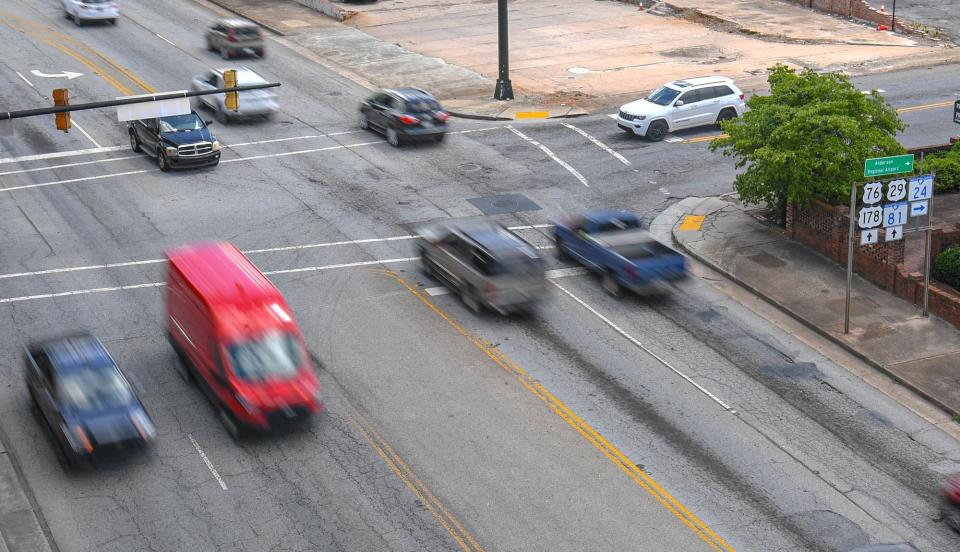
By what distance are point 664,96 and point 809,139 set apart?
12145 mm

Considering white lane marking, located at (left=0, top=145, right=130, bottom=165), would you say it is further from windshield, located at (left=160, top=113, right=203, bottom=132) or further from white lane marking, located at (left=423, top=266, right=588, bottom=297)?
white lane marking, located at (left=423, top=266, right=588, bottom=297)

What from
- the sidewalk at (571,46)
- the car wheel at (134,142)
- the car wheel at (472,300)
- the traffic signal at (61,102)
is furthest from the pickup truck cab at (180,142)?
the car wheel at (472,300)

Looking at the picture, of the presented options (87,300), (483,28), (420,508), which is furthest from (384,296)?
(483,28)

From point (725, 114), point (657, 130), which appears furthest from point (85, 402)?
point (725, 114)

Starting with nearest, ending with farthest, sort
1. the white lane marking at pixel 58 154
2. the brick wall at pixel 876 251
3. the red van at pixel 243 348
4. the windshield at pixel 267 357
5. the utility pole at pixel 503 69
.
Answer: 1. the red van at pixel 243 348
2. the windshield at pixel 267 357
3. the brick wall at pixel 876 251
4. the white lane marking at pixel 58 154
5. the utility pole at pixel 503 69

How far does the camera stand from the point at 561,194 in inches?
1515

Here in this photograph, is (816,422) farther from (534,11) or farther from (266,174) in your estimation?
(534,11)

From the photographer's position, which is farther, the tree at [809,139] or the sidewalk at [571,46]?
the sidewalk at [571,46]

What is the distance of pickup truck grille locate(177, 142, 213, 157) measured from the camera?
130ft

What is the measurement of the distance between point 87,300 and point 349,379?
812cm

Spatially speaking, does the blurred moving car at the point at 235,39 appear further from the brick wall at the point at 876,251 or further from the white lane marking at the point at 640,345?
the brick wall at the point at 876,251

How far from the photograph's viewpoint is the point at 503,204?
3750 centimetres

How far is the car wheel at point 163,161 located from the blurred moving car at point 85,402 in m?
16.7

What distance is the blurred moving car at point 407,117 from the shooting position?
139 ft
